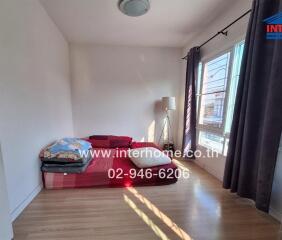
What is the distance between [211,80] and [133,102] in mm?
1804

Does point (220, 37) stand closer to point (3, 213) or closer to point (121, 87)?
point (121, 87)

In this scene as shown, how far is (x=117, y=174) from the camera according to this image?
2.30 metres

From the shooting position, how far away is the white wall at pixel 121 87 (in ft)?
12.2

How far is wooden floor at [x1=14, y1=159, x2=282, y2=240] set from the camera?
142 cm

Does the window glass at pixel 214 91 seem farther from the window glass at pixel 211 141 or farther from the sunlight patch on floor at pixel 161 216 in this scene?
the sunlight patch on floor at pixel 161 216

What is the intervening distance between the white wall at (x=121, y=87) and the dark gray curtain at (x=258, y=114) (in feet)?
7.14

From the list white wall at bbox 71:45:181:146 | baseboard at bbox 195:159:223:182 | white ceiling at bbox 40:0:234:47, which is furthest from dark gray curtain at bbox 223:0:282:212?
white wall at bbox 71:45:181:146

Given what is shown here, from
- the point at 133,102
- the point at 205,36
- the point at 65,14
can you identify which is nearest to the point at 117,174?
the point at 133,102

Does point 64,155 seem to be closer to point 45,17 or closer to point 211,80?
point 45,17

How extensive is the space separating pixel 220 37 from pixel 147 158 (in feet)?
7.32

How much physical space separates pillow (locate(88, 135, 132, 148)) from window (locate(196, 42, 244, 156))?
5.20 feet

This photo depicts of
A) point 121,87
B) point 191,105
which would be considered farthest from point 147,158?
point 121,87

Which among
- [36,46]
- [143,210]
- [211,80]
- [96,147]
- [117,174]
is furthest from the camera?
[96,147]

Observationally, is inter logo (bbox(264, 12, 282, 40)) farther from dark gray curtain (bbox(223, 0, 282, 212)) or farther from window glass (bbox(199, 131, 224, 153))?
window glass (bbox(199, 131, 224, 153))
